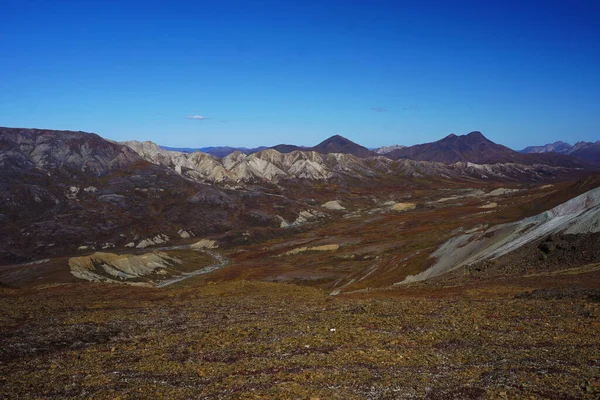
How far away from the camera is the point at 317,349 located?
2198 centimetres

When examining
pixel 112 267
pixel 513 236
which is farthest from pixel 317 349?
pixel 112 267

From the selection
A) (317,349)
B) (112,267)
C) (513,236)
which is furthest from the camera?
(112,267)

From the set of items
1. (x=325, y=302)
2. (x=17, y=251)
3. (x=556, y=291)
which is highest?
(x=556, y=291)

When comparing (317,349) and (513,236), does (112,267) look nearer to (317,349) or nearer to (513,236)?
(513,236)

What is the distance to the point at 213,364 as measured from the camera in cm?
2045

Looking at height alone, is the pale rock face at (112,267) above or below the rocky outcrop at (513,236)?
below

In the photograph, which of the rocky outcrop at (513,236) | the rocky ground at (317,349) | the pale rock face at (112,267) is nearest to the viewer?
the rocky ground at (317,349)

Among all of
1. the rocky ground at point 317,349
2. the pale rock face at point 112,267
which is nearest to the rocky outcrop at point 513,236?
the rocky ground at point 317,349

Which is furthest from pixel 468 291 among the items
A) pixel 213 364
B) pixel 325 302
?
pixel 213 364

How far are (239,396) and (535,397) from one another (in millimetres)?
10855

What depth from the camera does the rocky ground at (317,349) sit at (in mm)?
16750

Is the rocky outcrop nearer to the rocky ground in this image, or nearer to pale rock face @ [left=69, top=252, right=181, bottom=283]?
the rocky ground

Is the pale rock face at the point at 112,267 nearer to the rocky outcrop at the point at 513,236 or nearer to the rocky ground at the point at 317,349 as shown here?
the rocky ground at the point at 317,349

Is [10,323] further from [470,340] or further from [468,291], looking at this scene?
[468,291]
